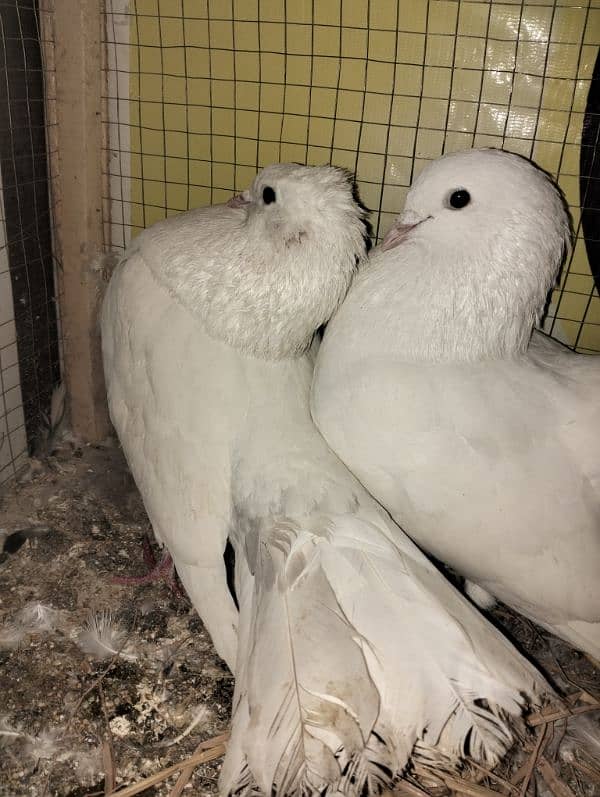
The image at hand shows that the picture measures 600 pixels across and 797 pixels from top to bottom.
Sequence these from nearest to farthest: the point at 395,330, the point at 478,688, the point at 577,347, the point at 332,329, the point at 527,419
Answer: the point at 478,688 < the point at 527,419 < the point at 395,330 < the point at 332,329 < the point at 577,347

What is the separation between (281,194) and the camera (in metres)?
1.77

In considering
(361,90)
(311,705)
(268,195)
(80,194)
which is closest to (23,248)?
(80,194)

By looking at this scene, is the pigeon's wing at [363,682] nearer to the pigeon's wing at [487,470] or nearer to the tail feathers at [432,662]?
the tail feathers at [432,662]

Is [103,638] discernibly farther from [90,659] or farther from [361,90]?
[361,90]

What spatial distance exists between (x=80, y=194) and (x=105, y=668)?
1.85 m

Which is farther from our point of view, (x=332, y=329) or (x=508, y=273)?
(x=332, y=329)

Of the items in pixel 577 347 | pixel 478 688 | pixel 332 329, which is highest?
pixel 332 329

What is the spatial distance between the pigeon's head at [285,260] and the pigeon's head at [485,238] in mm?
211

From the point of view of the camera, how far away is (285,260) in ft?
5.83

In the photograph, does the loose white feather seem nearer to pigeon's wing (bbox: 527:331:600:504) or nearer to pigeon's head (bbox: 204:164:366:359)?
pigeon's head (bbox: 204:164:366:359)

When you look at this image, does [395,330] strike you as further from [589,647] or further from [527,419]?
[589,647]

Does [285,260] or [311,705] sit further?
[285,260]

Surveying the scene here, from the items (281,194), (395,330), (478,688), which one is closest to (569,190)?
(395,330)

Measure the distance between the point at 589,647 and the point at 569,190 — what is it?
1.67 metres
